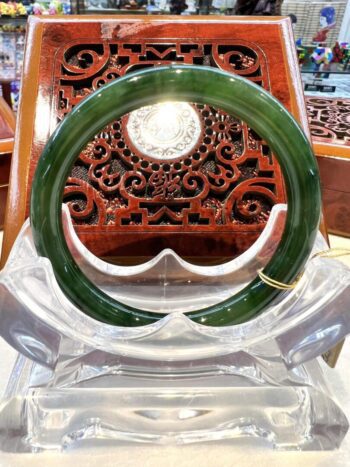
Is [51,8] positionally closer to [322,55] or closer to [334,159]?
[322,55]

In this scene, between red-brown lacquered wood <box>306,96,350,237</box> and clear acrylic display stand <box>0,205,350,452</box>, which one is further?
red-brown lacquered wood <box>306,96,350,237</box>

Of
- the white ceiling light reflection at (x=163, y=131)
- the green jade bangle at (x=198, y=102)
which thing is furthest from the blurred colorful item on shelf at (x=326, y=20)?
the green jade bangle at (x=198, y=102)

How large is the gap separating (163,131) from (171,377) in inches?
16.2

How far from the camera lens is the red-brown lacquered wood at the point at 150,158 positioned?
72cm

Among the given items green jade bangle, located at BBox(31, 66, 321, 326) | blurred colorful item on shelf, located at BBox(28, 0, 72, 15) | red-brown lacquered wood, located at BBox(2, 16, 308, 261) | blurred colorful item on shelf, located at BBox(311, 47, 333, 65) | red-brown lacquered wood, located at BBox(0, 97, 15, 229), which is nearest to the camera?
green jade bangle, located at BBox(31, 66, 321, 326)

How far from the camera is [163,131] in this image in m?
0.74

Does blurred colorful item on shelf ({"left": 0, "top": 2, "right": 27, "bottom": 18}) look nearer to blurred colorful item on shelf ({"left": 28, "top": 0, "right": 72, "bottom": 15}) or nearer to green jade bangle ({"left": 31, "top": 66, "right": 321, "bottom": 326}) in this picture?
blurred colorful item on shelf ({"left": 28, "top": 0, "right": 72, "bottom": 15})

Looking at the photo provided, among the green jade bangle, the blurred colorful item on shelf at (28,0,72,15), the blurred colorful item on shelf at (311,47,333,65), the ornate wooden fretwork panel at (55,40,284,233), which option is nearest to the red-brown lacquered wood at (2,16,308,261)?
the ornate wooden fretwork panel at (55,40,284,233)

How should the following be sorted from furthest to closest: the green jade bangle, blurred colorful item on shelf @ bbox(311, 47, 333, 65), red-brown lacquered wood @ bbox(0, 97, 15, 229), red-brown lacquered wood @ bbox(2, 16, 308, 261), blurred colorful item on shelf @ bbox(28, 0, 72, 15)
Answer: blurred colorful item on shelf @ bbox(311, 47, 333, 65) < blurred colorful item on shelf @ bbox(28, 0, 72, 15) < red-brown lacquered wood @ bbox(0, 97, 15, 229) < red-brown lacquered wood @ bbox(2, 16, 308, 261) < the green jade bangle

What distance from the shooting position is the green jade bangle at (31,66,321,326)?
1.55ft

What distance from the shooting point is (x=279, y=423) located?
54cm

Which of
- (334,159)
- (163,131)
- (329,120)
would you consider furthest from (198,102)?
(329,120)

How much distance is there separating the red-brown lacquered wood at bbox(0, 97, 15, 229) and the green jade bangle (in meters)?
0.45

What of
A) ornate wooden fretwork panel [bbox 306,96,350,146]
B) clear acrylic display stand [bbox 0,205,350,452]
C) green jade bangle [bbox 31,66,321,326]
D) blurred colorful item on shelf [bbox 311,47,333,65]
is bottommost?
clear acrylic display stand [bbox 0,205,350,452]
